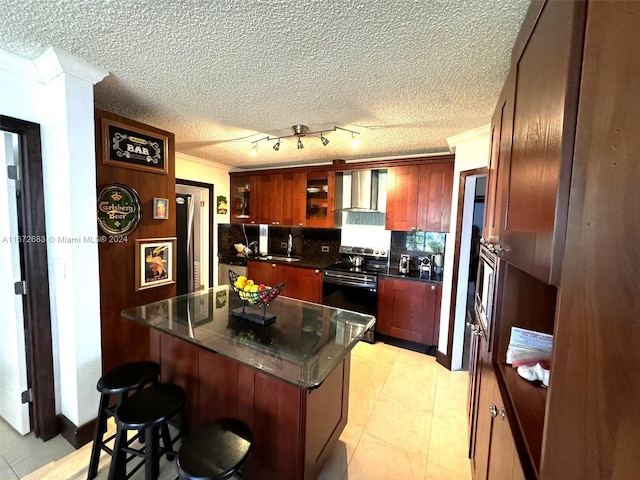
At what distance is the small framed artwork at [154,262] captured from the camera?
7.32 ft

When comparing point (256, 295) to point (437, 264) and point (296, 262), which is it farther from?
point (437, 264)

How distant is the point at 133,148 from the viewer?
7.05 ft

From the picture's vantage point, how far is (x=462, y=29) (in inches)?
47.7

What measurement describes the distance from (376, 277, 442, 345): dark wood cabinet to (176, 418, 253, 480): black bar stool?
237 centimetres

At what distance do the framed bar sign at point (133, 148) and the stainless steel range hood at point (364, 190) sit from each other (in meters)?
2.25

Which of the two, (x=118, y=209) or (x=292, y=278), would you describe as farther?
(x=292, y=278)

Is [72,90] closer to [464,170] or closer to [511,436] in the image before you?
[511,436]

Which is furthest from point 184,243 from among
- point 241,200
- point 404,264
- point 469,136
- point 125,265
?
point 469,136

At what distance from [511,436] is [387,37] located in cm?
166

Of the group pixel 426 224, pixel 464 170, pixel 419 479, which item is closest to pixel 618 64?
pixel 419 479

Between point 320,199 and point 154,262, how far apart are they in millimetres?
2272

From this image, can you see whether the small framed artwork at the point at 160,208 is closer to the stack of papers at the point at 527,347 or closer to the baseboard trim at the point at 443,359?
the stack of papers at the point at 527,347

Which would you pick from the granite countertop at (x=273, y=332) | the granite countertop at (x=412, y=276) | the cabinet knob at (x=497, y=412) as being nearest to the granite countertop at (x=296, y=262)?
the granite countertop at (x=412, y=276)

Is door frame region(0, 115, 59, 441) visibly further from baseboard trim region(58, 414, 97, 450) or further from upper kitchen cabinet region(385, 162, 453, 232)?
upper kitchen cabinet region(385, 162, 453, 232)
